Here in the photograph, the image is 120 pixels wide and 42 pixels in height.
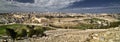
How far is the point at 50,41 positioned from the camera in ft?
143

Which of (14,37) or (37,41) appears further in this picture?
(14,37)

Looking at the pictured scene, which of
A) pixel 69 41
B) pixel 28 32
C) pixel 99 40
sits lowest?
pixel 28 32

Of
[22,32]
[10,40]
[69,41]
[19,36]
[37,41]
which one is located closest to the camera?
[69,41]

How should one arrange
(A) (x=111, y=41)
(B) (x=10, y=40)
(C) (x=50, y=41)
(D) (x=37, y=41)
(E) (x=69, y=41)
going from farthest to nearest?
(B) (x=10, y=40) → (D) (x=37, y=41) → (C) (x=50, y=41) → (E) (x=69, y=41) → (A) (x=111, y=41)

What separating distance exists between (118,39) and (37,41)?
2531cm

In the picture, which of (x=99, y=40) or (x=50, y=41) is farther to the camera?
(x=50, y=41)

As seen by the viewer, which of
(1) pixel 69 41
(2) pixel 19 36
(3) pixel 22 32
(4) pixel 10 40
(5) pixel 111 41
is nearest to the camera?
(5) pixel 111 41

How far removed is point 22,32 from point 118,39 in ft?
126

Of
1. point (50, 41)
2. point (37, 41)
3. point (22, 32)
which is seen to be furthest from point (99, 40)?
point (22, 32)

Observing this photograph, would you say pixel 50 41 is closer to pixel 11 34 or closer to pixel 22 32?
pixel 11 34

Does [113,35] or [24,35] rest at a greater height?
[113,35]

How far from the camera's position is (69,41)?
130 feet

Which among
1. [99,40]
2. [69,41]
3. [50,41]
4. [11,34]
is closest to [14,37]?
[11,34]

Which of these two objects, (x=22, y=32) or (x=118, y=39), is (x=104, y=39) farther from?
(x=22, y=32)
